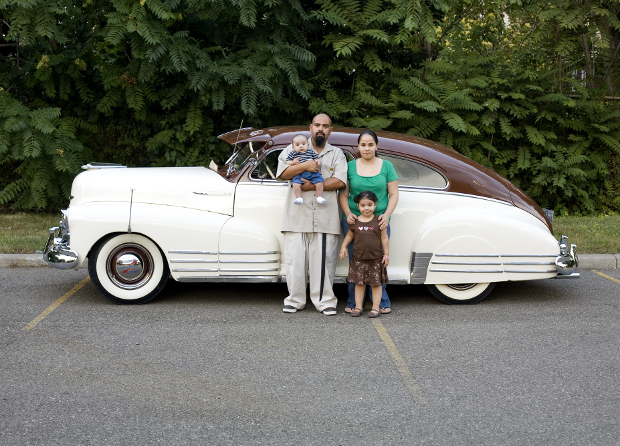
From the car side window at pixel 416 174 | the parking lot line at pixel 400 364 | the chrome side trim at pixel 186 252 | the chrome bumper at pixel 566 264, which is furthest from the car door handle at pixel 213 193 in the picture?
the chrome bumper at pixel 566 264

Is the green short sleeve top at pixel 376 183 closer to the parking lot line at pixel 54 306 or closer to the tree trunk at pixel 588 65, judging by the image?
the parking lot line at pixel 54 306

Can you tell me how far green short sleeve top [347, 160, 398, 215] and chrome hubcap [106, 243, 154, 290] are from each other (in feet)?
6.36

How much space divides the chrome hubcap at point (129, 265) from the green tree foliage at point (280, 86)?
3.69 meters

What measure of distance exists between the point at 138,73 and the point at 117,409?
6983 mm

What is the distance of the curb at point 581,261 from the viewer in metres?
7.93

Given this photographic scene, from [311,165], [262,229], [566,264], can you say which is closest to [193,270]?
[262,229]

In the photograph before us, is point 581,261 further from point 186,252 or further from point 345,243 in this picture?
point 186,252

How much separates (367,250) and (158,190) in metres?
2.04

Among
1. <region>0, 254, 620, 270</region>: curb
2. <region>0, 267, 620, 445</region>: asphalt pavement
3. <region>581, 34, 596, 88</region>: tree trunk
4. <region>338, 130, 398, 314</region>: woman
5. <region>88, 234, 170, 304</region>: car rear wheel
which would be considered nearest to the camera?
<region>0, 267, 620, 445</region>: asphalt pavement

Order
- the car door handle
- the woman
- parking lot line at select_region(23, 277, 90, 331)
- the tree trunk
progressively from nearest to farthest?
parking lot line at select_region(23, 277, 90, 331) → the woman → the car door handle → the tree trunk

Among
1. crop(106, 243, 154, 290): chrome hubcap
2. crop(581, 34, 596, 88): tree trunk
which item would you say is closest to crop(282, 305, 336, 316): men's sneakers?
crop(106, 243, 154, 290): chrome hubcap

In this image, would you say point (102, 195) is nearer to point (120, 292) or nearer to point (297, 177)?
point (120, 292)

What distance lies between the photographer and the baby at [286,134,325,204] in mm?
5879

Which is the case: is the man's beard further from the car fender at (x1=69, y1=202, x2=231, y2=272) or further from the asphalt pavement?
the asphalt pavement
